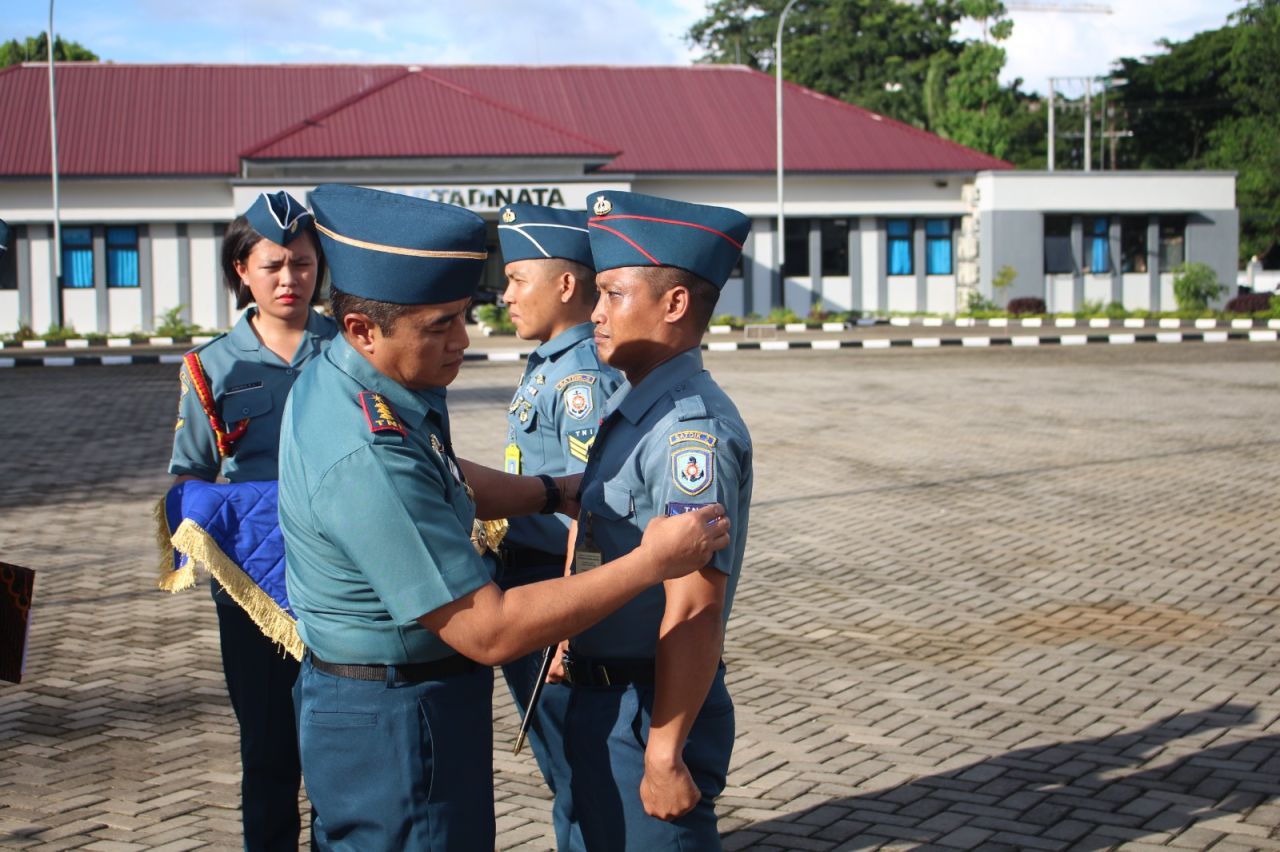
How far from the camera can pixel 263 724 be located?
3789 millimetres

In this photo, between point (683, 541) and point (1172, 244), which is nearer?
point (683, 541)

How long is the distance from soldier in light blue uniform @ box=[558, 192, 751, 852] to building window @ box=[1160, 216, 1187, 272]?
142 ft

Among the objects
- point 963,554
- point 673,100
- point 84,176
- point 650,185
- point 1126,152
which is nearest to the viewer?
point 963,554

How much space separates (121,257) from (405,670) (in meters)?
38.3

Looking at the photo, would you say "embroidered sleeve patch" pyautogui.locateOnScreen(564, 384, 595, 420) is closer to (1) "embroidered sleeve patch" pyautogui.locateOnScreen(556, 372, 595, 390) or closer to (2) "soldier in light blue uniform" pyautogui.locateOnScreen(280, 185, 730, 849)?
(1) "embroidered sleeve patch" pyautogui.locateOnScreen(556, 372, 595, 390)

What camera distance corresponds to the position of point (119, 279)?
37969mm

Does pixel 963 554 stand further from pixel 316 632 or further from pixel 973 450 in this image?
pixel 316 632

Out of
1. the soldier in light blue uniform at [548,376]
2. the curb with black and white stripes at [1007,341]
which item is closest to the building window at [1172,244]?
the curb with black and white stripes at [1007,341]

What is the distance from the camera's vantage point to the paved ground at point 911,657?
187 inches

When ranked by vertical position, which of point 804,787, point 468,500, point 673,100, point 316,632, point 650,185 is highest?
point 673,100

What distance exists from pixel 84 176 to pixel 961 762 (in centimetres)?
3586

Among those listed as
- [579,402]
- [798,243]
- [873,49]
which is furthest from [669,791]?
[873,49]

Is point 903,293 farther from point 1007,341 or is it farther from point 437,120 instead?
point 437,120

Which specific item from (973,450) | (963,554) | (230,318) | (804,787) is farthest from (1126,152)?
(804,787)
